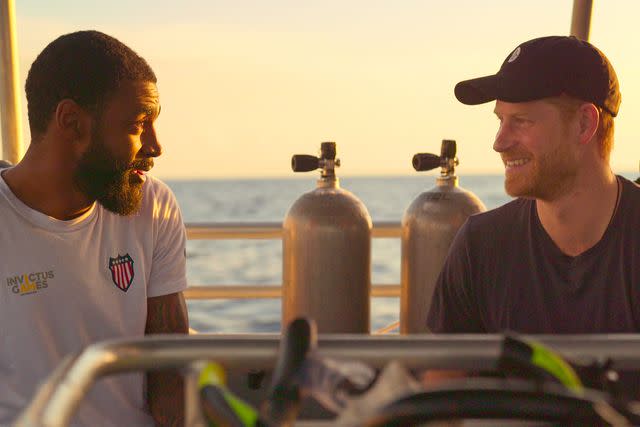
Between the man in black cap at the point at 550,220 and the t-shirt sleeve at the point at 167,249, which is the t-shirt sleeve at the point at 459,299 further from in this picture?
the t-shirt sleeve at the point at 167,249

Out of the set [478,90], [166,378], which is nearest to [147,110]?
[166,378]

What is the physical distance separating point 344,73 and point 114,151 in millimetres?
11710

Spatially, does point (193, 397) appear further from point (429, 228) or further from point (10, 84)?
point (10, 84)

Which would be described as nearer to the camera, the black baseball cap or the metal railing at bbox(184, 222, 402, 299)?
the black baseball cap

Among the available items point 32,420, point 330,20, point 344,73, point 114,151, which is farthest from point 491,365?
point 344,73

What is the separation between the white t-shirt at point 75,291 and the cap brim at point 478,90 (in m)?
0.65

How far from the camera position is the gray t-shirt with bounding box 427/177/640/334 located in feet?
4.31

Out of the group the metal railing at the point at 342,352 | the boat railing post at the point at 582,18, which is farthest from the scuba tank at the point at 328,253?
the metal railing at the point at 342,352

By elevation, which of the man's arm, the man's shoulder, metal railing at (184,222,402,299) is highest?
the man's shoulder

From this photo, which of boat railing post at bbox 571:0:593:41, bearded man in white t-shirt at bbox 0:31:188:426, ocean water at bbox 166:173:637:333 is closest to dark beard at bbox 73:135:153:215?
bearded man in white t-shirt at bbox 0:31:188:426

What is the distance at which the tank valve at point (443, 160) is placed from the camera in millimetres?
1853

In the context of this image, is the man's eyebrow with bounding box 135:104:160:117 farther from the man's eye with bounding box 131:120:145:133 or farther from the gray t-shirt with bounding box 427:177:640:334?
the gray t-shirt with bounding box 427:177:640:334

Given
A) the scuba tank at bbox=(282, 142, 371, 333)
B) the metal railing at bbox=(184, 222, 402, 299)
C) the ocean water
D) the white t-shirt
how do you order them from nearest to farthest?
the white t-shirt, the scuba tank at bbox=(282, 142, 371, 333), the metal railing at bbox=(184, 222, 402, 299), the ocean water

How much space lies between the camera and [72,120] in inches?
61.3
